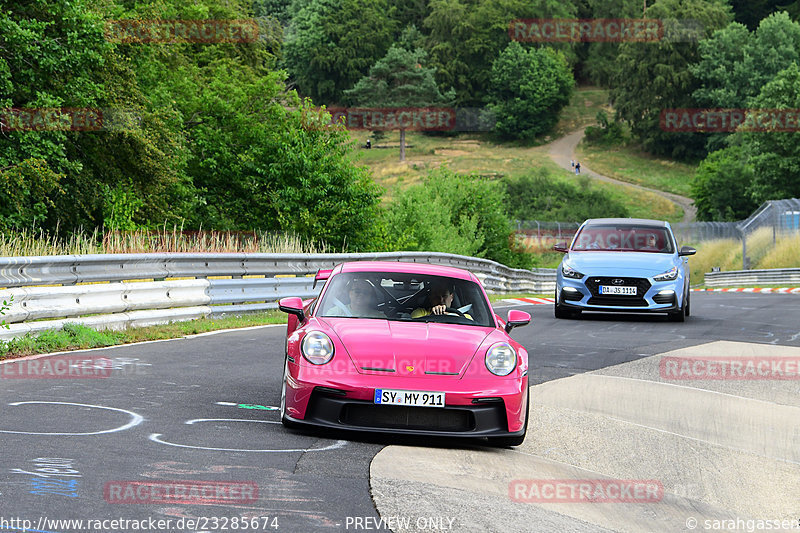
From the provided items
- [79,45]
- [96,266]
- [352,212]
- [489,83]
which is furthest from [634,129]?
[96,266]

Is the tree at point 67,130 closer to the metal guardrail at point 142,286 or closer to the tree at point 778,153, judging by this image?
the metal guardrail at point 142,286

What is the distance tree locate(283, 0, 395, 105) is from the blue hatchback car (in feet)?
422

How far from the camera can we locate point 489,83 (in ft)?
480

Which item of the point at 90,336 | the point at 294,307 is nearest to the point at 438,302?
the point at 294,307

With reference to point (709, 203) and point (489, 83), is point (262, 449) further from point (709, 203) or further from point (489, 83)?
point (489, 83)

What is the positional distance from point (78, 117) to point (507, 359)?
2169 centimetres

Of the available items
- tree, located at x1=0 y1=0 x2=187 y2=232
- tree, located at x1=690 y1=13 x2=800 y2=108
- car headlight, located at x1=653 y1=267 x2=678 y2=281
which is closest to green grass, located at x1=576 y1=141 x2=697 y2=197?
tree, located at x1=690 y1=13 x2=800 y2=108

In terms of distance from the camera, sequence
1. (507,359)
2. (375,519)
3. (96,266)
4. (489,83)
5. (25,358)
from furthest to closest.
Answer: (489,83), (96,266), (25,358), (507,359), (375,519)

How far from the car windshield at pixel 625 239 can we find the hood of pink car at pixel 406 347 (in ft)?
39.2

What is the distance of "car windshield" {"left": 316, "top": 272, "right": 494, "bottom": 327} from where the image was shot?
8.37 m

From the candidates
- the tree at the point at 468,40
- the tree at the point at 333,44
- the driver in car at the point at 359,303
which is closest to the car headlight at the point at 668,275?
the driver in car at the point at 359,303

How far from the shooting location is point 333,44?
148 metres

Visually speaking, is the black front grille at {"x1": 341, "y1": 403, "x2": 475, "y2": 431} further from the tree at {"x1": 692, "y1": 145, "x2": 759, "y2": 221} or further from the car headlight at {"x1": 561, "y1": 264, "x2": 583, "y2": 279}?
the tree at {"x1": 692, "y1": 145, "x2": 759, "y2": 221}

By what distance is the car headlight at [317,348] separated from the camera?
293 inches
